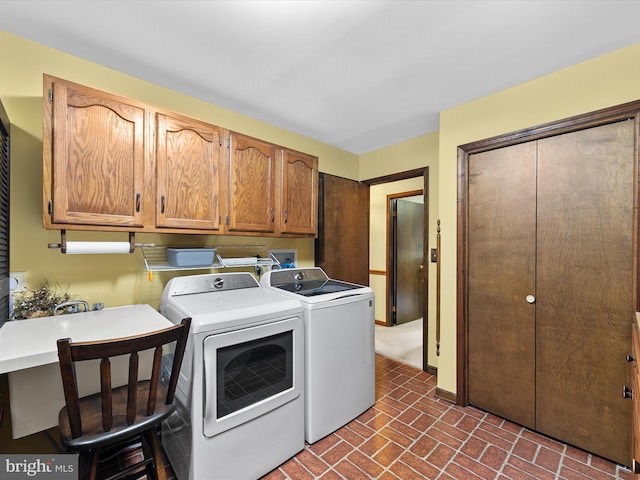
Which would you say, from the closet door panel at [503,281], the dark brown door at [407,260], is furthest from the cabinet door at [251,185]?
the dark brown door at [407,260]

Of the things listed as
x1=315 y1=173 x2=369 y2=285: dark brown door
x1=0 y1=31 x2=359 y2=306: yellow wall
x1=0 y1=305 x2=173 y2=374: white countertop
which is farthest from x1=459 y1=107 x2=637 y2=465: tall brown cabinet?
x1=0 y1=31 x2=359 y2=306: yellow wall

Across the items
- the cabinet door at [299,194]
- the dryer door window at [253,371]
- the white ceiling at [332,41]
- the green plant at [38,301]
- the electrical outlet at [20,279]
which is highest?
the white ceiling at [332,41]

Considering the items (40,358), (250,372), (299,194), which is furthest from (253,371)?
(299,194)

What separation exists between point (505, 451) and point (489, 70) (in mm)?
2452

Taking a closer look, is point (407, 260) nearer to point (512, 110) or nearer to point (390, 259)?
point (390, 259)

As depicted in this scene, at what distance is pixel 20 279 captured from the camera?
1645 millimetres

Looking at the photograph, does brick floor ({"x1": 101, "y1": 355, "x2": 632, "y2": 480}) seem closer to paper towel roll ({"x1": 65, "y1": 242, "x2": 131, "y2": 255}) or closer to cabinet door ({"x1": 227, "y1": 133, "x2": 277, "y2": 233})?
paper towel roll ({"x1": 65, "y1": 242, "x2": 131, "y2": 255})

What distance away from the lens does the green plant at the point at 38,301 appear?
1.58 metres

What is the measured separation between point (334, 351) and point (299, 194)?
1.35 metres

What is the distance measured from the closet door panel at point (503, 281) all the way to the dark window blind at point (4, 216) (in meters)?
2.96

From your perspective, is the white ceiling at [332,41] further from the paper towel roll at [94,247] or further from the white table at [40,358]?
the white table at [40,358]

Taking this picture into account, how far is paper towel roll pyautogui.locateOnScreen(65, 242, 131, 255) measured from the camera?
1.63m

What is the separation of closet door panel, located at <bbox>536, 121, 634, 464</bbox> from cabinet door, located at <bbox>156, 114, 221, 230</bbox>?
2270 mm

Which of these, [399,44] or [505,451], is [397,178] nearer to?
[399,44]
